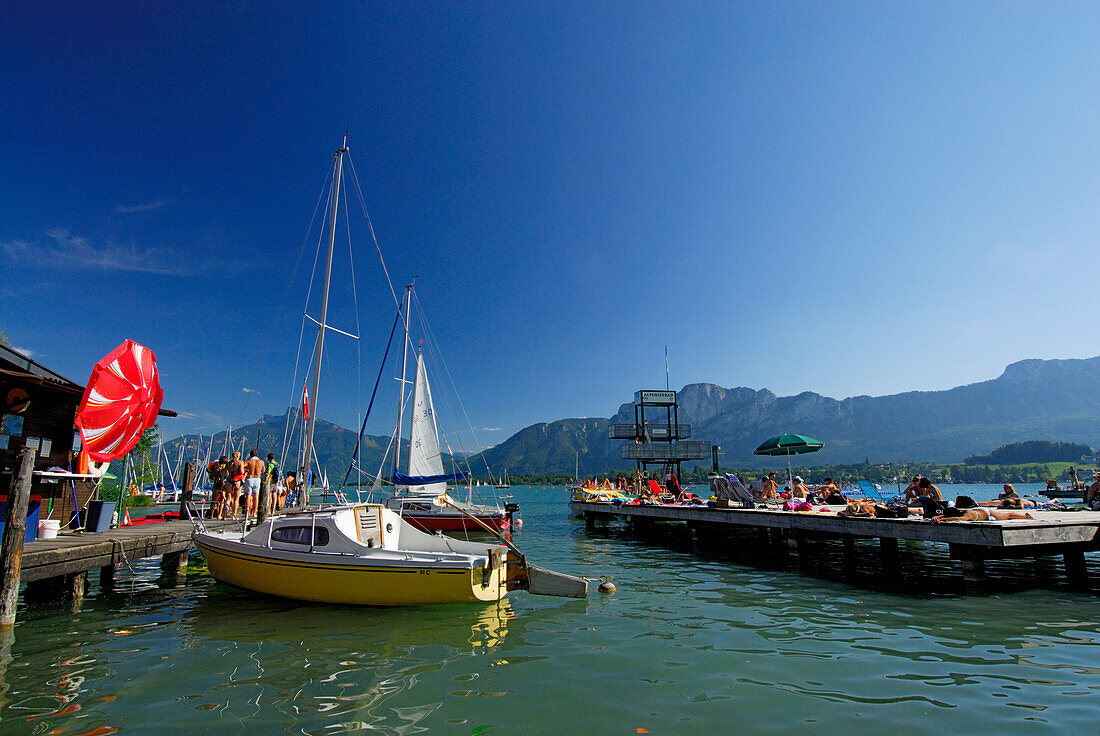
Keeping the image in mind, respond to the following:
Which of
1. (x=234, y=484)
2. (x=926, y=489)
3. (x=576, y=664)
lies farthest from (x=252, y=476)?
(x=926, y=489)

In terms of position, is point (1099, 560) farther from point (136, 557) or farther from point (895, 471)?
point (895, 471)

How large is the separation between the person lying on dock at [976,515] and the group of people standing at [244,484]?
1916 centimetres

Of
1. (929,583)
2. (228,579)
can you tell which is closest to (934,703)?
(929,583)

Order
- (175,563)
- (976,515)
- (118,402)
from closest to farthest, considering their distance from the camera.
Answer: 1. (976,515)
2. (118,402)
3. (175,563)

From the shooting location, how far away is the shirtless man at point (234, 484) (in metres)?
20.4

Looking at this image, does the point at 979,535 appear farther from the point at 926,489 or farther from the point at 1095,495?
the point at 1095,495

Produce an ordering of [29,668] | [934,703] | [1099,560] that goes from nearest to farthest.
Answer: [934,703], [29,668], [1099,560]

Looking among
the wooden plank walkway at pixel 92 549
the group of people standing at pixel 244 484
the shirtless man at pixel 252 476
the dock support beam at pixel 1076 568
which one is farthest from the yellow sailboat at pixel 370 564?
the dock support beam at pixel 1076 568

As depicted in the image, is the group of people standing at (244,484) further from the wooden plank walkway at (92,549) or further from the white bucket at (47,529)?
the white bucket at (47,529)

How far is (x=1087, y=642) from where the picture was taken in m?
8.69

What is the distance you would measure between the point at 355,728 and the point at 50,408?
15387 millimetres

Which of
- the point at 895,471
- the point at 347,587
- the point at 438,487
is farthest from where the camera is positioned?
the point at 895,471

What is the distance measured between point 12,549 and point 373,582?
6289mm

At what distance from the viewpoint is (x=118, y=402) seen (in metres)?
13.5
